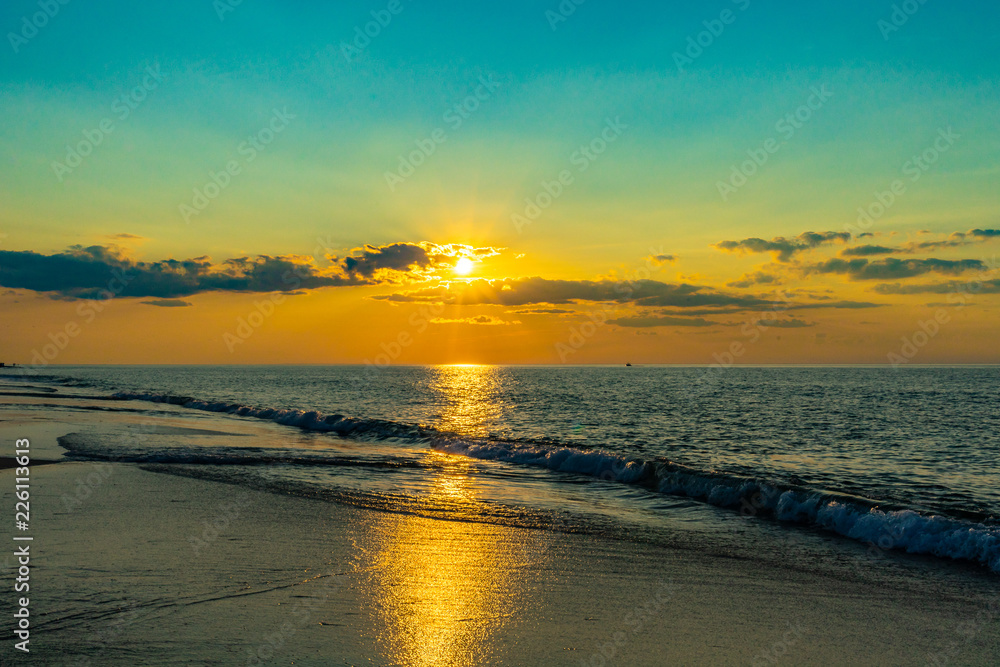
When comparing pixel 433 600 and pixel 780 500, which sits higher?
pixel 433 600

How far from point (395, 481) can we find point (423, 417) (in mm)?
26928

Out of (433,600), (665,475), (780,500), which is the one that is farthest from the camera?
(665,475)

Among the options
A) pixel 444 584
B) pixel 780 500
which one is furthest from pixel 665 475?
pixel 444 584

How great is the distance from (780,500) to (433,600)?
1028 centimetres

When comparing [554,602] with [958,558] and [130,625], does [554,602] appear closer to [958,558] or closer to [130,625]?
[130,625]

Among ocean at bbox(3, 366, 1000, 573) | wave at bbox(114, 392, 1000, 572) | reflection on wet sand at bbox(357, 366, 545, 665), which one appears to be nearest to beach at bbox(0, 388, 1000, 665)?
reflection on wet sand at bbox(357, 366, 545, 665)

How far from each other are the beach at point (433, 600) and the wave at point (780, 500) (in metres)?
1.36

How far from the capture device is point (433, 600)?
25.1 feet

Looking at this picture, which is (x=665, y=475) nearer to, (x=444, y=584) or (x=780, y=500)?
(x=780, y=500)

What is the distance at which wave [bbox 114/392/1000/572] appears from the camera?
1126 cm

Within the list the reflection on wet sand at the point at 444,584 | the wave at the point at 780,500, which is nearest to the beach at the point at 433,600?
the reflection on wet sand at the point at 444,584

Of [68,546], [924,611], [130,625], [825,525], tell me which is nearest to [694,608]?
[924,611]

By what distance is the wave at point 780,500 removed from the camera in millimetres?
11260

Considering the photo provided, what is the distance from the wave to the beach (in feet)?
4.46
